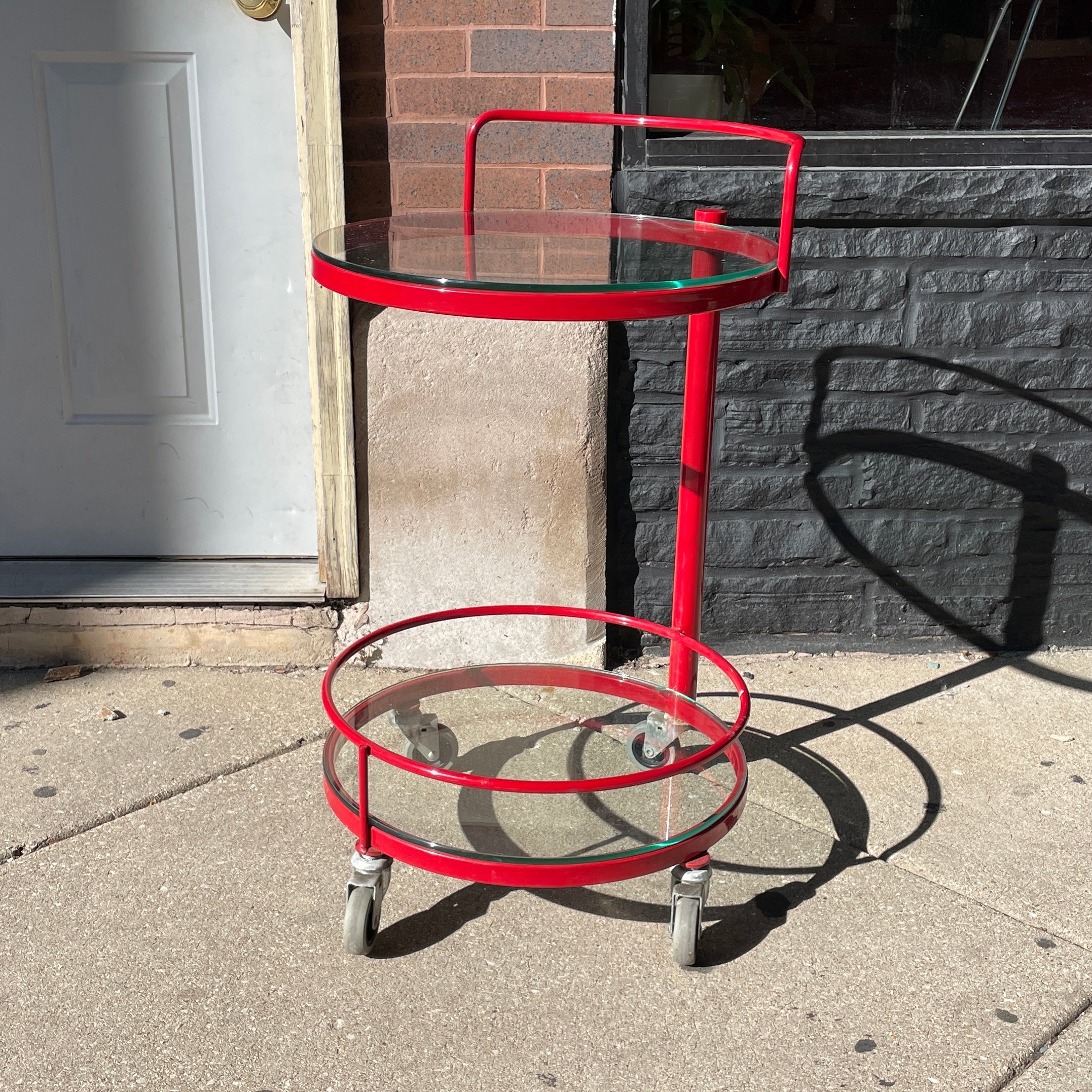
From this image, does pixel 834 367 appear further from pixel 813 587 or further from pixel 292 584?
pixel 292 584

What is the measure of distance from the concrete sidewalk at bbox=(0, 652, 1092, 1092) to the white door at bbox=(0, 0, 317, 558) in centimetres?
58

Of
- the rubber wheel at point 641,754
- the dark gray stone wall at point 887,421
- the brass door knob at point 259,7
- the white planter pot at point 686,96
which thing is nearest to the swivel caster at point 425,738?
the rubber wheel at point 641,754

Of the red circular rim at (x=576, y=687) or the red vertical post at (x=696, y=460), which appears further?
the red vertical post at (x=696, y=460)

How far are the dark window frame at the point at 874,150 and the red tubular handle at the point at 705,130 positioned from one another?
0.75m

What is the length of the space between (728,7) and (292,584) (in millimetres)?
1808

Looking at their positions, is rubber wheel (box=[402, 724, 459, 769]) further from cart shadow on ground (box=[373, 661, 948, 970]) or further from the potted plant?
the potted plant

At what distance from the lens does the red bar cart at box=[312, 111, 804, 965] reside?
173 cm

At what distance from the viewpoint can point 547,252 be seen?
6.48ft

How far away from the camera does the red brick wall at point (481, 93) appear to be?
2.79m

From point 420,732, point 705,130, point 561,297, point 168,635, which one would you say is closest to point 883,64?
point 705,130

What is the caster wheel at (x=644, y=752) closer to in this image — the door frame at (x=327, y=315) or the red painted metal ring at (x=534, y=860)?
the red painted metal ring at (x=534, y=860)

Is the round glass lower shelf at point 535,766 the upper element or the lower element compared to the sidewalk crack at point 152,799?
upper

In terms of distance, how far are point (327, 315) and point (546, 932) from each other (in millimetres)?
1532

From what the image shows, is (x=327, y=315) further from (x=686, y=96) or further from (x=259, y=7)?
(x=686, y=96)
